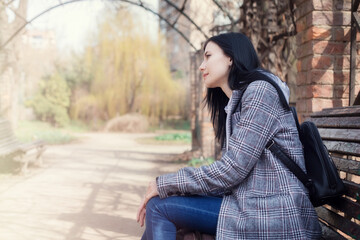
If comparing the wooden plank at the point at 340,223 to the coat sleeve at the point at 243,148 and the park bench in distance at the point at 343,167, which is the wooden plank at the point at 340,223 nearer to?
the park bench in distance at the point at 343,167

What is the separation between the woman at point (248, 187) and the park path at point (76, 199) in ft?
6.96

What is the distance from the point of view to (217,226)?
1.77 m

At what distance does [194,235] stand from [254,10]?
14.5ft

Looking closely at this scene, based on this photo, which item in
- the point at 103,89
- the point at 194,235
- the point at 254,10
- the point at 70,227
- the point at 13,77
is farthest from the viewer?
the point at 103,89

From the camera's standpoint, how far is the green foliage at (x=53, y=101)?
22.3 meters

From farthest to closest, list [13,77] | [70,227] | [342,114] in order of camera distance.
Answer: [13,77], [70,227], [342,114]

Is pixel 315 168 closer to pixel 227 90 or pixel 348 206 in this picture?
pixel 348 206

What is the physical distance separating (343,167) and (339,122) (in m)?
0.29

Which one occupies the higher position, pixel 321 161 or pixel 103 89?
pixel 103 89

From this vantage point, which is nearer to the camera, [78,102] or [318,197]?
[318,197]

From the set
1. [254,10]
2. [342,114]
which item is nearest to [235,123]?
[342,114]

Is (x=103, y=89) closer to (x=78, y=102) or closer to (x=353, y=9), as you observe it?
(x=78, y=102)

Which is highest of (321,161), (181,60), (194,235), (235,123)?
(181,60)

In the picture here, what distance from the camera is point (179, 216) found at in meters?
1.83
